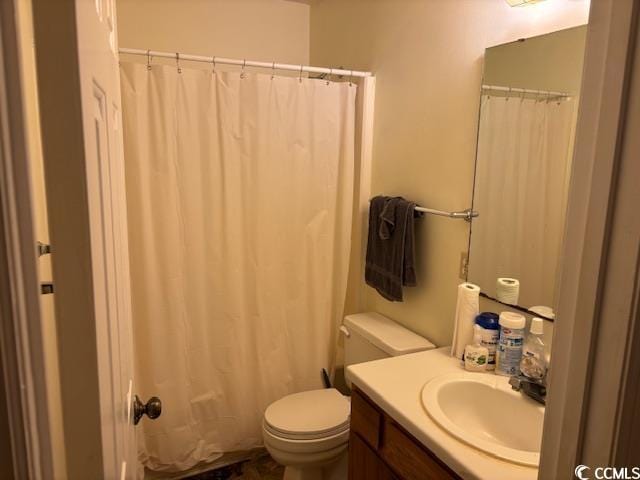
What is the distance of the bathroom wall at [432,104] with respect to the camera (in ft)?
5.17

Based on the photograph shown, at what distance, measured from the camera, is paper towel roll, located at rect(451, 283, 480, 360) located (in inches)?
62.5

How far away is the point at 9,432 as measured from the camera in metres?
0.43

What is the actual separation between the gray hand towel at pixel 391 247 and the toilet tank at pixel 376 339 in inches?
5.9

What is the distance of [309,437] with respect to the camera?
6.06 ft

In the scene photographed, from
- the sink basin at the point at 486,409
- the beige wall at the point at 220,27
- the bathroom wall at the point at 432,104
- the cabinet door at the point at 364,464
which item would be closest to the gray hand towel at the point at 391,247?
the bathroom wall at the point at 432,104

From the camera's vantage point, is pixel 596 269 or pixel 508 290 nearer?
pixel 596 269

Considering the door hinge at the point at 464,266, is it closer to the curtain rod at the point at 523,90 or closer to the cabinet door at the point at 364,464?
the curtain rod at the point at 523,90

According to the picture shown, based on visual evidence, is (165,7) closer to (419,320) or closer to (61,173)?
(419,320)

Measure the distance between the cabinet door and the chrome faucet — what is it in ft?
1.57

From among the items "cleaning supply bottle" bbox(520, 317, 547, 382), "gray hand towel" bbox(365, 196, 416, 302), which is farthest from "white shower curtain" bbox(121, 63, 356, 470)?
"cleaning supply bottle" bbox(520, 317, 547, 382)

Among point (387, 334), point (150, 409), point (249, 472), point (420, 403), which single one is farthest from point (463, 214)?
point (249, 472)

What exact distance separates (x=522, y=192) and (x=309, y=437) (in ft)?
4.23

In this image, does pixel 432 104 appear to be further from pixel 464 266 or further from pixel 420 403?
pixel 420 403

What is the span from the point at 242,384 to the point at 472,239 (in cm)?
135
